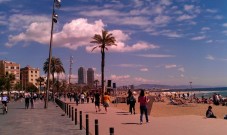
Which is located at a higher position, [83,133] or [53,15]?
[53,15]

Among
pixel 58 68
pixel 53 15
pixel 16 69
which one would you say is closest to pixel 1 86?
pixel 58 68

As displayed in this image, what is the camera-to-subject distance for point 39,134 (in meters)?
14.5

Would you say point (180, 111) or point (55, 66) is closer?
point (180, 111)

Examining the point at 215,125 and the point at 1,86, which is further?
the point at 1,86

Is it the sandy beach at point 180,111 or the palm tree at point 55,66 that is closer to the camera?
the sandy beach at point 180,111

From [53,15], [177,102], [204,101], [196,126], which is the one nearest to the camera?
[196,126]

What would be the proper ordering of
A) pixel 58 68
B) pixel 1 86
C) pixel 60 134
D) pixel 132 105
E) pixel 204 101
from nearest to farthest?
pixel 60 134
pixel 132 105
pixel 204 101
pixel 1 86
pixel 58 68

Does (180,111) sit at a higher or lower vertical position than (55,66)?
lower

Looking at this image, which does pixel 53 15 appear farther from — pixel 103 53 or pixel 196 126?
pixel 196 126

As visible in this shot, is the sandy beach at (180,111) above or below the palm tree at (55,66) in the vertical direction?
below

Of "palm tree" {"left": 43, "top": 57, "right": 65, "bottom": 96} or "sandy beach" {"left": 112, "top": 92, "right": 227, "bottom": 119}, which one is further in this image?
"palm tree" {"left": 43, "top": 57, "right": 65, "bottom": 96}

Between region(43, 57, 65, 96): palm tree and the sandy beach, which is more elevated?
region(43, 57, 65, 96): palm tree

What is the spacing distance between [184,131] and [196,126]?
1.86m

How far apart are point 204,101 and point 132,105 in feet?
114
